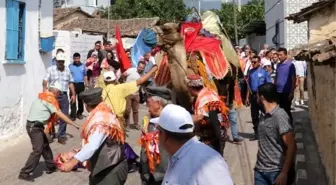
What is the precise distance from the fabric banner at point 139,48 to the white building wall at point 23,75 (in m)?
2.19

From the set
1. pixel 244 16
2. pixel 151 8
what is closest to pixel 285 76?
pixel 151 8

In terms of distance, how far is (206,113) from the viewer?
5203 mm

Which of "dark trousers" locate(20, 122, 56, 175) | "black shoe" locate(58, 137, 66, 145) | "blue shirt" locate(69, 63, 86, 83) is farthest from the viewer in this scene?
"blue shirt" locate(69, 63, 86, 83)

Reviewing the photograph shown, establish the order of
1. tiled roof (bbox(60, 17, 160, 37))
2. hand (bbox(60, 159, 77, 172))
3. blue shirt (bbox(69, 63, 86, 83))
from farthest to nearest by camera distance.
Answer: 1. tiled roof (bbox(60, 17, 160, 37))
2. blue shirt (bbox(69, 63, 86, 83))
3. hand (bbox(60, 159, 77, 172))

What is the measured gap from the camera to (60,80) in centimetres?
1038

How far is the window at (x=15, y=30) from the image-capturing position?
33.0 feet

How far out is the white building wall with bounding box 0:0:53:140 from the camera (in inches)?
393

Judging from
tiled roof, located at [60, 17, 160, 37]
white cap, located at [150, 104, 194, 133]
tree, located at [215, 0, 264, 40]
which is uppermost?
tree, located at [215, 0, 264, 40]

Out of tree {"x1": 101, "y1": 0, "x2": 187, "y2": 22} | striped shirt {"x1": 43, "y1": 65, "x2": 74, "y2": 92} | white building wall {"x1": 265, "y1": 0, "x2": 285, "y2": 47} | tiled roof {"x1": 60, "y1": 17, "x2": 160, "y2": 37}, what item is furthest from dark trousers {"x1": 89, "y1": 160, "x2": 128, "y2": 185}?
tree {"x1": 101, "y1": 0, "x2": 187, "y2": 22}

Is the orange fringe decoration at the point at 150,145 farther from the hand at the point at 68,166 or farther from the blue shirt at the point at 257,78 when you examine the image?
the blue shirt at the point at 257,78

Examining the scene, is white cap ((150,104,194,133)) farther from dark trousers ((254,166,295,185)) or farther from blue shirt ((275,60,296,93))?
blue shirt ((275,60,296,93))

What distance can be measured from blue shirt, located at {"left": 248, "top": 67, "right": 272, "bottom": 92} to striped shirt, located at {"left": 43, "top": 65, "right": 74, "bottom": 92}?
3948 mm

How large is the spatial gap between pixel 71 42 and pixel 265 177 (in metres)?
12.3

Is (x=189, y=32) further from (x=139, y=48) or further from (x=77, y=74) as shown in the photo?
(x=77, y=74)
